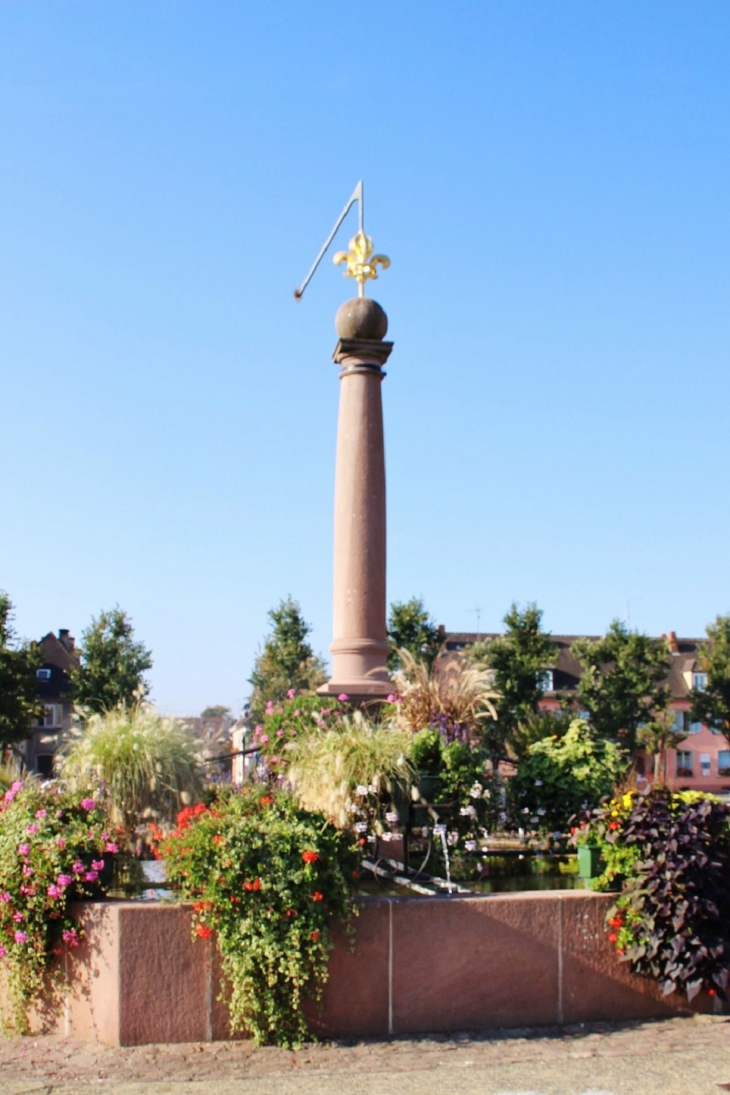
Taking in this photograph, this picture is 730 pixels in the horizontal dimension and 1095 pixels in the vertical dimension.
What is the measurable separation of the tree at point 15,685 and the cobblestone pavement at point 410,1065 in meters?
28.0

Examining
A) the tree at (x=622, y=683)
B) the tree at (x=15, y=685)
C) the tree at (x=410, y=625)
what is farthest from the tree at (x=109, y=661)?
the tree at (x=622, y=683)

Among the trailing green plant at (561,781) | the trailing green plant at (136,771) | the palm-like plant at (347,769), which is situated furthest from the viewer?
the trailing green plant at (561,781)

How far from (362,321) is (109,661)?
2368 cm

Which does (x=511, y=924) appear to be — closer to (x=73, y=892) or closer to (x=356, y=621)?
(x=73, y=892)

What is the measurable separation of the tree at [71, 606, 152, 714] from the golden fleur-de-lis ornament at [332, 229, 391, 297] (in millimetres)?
22209

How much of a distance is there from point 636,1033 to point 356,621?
5.87 meters

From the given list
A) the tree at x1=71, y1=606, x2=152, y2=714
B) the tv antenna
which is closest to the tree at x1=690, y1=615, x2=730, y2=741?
the tree at x1=71, y1=606, x2=152, y2=714

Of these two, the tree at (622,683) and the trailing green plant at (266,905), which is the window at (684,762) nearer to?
the tree at (622,683)

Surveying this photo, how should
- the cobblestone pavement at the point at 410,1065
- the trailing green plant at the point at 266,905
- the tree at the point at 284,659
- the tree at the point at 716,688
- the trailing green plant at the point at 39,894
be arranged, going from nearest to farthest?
the cobblestone pavement at the point at 410,1065, the trailing green plant at the point at 266,905, the trailing green plant at the point at 39,894, the tree at the point at 284,659, the tree at the point at 716,688

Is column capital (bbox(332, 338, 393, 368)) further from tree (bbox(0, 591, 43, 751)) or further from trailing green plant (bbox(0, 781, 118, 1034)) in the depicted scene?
tree (bbox(0, 591, 43, 751))

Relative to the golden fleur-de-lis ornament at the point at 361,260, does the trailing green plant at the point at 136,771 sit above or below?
below

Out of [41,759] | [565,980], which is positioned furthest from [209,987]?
[41,759]

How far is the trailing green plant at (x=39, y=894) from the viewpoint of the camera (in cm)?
663

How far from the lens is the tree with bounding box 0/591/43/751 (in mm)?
33312
